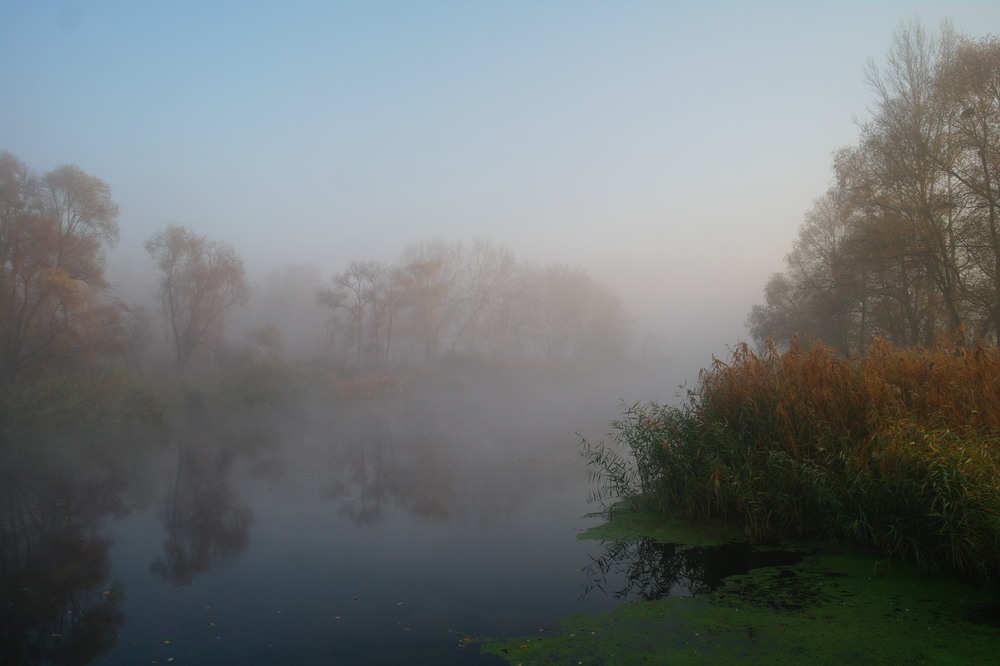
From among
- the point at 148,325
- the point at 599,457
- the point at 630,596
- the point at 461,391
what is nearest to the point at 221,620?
the point at 630,596

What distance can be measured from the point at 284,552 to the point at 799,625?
6950 millimetres

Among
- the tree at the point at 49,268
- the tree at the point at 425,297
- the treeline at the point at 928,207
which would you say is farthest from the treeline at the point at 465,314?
the treeline at the point at 928,207

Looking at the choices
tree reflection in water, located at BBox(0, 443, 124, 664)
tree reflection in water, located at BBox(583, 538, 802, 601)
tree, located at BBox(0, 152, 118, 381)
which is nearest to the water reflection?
tree reflection in water, located at BBox(0, 443, 124, 664)

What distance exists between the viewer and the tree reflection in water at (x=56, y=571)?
5859 mm

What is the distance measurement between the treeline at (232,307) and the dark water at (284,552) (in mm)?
7259

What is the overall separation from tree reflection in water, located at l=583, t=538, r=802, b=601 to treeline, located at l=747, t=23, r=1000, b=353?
9729 millimetres

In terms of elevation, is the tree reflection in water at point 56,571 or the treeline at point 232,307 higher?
the treeline at point 232,307

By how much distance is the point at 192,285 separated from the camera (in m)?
36.0

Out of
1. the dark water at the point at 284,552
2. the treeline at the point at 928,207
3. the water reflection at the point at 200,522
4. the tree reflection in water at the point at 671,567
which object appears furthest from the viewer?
the treeline at the point at 928,207

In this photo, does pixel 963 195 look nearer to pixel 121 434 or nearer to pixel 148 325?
pixel 121 434

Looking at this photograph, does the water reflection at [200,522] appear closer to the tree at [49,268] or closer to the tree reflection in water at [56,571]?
the tree reflection in water at [56,571]

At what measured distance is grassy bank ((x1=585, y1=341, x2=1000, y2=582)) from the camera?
250 inches

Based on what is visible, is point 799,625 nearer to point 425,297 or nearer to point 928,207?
point 928,207

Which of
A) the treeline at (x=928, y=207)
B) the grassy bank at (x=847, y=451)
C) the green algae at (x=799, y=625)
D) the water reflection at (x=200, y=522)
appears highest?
the treeline at (x=928, y=207)
